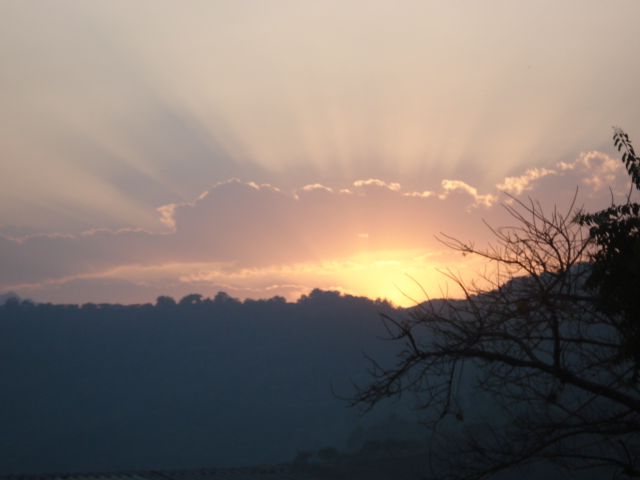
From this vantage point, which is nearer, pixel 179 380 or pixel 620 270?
pixel 620 270

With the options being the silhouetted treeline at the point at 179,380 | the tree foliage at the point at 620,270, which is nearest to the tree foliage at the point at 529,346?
the tree foliage at the point at 620,270

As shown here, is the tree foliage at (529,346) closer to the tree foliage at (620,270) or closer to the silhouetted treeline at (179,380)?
the tree foliage at (620,270)

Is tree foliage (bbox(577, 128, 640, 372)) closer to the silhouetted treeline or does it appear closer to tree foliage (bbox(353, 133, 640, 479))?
tree foliage (bbox(353, 133, 640, 479))

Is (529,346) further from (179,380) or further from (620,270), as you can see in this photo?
(179,380)

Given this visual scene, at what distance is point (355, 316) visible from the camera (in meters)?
121

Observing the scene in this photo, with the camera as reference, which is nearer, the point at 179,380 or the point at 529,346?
the point at 529,346

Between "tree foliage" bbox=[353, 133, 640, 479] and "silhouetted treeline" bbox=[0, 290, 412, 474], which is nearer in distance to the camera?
"tree foliage" bbox=[353, 133, 640, 479]

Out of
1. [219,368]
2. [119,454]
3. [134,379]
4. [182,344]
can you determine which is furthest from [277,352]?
[119,454]

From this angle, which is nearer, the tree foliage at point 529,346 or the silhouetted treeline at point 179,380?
the tree foliage at point 529,346

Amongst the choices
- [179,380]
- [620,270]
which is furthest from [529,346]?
[179,380]

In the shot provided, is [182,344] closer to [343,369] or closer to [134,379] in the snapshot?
[134,379]

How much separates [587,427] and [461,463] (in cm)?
156

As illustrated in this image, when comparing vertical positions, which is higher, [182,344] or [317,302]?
[317,302]

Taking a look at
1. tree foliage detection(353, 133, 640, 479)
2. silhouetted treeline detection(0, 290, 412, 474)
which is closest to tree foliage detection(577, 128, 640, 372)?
tree foliage detection(353, 133, 640, 479)
